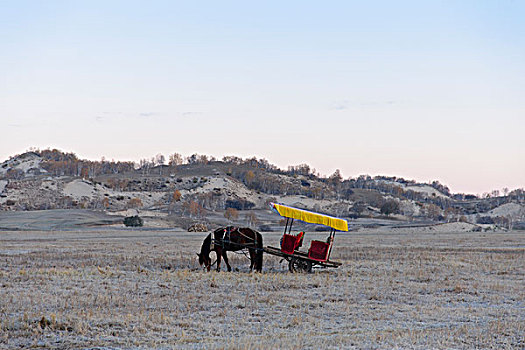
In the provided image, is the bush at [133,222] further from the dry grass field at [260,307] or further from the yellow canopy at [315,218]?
the yellow canopy at [315,218]

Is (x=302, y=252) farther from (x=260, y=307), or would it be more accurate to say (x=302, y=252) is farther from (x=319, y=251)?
(x=260, y=307)

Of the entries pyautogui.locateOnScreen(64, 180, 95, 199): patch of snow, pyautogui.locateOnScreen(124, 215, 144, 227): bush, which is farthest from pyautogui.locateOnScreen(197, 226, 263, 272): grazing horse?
pyautogui.locateOnScreen(64, 180, 95, 199): patch of snow

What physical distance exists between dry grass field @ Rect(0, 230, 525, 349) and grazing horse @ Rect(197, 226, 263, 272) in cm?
99

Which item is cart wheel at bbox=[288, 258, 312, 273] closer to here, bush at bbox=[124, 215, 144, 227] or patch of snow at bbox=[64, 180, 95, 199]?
bush at bbox=[124, 215, 144, 227]

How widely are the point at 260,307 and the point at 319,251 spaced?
904 cm

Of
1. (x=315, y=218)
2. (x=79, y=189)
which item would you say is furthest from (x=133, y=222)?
(x=79, y=189)

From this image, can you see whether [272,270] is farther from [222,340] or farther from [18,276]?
[222,340]

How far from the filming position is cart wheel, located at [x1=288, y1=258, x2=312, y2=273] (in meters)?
25.4

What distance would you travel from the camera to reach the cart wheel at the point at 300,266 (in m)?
25.4

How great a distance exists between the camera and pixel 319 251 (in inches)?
998

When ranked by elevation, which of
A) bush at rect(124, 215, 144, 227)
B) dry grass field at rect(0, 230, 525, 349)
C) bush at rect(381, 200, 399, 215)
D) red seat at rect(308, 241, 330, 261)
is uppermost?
bush at rect(381, 200, 399, 215)

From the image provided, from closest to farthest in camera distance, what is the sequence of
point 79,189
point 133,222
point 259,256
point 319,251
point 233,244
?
point 319,251 < point 259,256 < point 233,244 < point 133,222 < point 79,189

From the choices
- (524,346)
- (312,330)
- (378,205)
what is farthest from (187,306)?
(378,205)

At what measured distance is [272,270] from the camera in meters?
26.7
